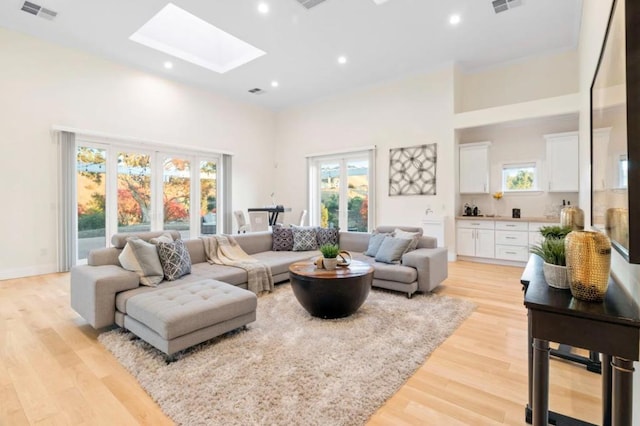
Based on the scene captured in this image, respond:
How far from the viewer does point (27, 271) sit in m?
4.89

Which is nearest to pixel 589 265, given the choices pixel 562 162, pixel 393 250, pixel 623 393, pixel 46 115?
pixel 623 393

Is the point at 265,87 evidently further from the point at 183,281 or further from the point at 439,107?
the point at 183,281

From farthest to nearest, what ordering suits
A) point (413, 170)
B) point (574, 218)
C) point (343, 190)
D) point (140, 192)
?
point (343, 190)
point (413, 170)
point (140, 192)
point (574, 218)

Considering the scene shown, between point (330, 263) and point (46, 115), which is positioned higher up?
point (46, 115)

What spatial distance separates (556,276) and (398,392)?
1.15 metres

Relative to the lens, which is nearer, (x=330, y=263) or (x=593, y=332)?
(x=593, y=332)

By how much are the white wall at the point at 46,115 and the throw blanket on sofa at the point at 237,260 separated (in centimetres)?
312

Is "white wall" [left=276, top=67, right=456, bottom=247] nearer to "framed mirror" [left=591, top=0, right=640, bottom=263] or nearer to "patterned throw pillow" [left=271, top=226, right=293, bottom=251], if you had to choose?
"patterned throw pillow" [left=271, top=226, right=293, bottom=251]

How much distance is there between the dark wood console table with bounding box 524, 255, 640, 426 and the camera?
1.04m

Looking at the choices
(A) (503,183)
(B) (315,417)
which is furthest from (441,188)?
(B) (315,417)

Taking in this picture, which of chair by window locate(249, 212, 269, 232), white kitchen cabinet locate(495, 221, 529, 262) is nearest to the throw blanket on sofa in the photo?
chair by window locate(249, 212, 269, 232)

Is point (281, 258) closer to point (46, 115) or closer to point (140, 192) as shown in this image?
point (140, 192)

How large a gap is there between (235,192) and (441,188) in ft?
16.2

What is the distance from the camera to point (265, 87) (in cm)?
721
